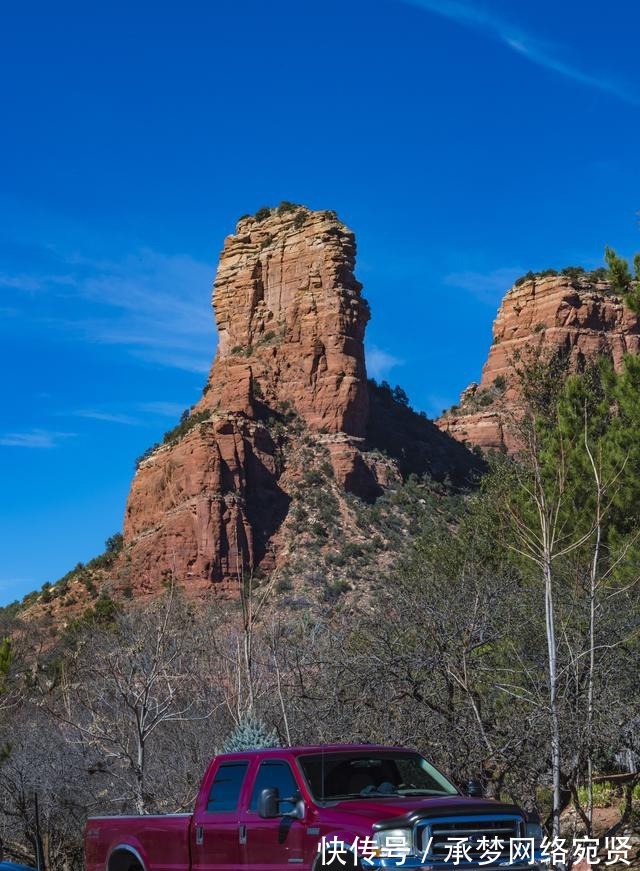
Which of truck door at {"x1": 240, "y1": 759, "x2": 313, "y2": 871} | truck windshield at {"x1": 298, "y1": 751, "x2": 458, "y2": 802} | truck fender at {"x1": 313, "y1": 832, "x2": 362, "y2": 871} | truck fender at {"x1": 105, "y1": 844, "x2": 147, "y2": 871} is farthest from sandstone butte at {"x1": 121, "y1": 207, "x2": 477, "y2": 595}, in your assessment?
truck fender at {"x1": 313, "y1": 832, "x2": 362, "y2": 871}

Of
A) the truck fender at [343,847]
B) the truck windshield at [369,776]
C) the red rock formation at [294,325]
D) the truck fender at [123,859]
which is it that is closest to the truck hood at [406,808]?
the truck fender at [343,847]

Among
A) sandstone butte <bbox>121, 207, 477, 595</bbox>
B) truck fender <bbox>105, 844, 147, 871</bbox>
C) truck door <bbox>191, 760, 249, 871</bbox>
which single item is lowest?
truck fender <bbox>105, 844, 147, 871</bbox>

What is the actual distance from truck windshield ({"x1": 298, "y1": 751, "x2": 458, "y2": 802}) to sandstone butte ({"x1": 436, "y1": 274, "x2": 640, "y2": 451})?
77.2 m

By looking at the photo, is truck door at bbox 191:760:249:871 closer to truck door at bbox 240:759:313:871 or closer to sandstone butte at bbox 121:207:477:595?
truck door at bbox 240:759:313:871

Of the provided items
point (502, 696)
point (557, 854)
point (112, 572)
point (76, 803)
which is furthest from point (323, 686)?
point (112, 572)

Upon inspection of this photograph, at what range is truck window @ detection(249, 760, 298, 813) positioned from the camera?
849 centimetres

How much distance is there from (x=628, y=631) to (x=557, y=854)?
16.8 ft

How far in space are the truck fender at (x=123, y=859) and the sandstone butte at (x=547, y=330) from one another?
7662 centimetres

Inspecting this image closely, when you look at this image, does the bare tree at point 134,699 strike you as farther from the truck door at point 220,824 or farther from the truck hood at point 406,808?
the truck hood at point 406,808

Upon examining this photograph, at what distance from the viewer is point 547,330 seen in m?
90.4

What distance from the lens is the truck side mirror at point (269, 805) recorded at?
8.16m

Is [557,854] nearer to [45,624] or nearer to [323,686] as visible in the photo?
[323,686]

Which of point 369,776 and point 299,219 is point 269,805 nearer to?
point 369,776

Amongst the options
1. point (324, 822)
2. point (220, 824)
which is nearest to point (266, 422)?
point (220, 824)
